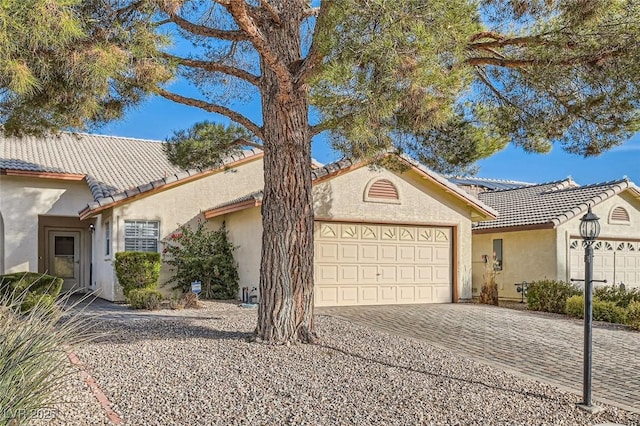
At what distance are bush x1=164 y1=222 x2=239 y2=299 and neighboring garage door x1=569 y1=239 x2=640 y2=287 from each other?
1126 cm

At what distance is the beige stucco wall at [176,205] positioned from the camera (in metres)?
16.4

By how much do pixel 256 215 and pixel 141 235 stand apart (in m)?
3.93

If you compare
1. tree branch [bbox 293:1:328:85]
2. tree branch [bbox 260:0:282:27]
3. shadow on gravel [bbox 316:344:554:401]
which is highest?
tree branch [bbox 260:0:282:27]

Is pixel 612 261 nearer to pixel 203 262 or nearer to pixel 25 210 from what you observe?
pixel 203 262

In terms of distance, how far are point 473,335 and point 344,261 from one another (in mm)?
5461

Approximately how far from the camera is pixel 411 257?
16703 millimetres

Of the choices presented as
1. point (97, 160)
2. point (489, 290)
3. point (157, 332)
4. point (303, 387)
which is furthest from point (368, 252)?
point (97, 160)

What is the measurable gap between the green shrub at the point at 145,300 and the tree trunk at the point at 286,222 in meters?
5.86

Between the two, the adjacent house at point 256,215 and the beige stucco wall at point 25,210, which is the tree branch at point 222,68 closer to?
the adjacent house at point 256,215

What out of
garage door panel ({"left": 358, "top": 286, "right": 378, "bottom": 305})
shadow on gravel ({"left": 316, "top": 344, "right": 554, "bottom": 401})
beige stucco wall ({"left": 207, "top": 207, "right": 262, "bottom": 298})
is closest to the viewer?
shadow on gravel ({"left": 316, "top": 344, "right": 554, "bottom": 401})

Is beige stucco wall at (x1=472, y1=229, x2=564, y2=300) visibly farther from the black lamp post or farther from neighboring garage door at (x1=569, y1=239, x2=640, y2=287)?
the black lamp post

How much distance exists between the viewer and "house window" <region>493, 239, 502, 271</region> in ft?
64.3

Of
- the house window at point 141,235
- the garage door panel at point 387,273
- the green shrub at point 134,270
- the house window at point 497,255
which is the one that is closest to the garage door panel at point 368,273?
the garage door panel at point 387,273

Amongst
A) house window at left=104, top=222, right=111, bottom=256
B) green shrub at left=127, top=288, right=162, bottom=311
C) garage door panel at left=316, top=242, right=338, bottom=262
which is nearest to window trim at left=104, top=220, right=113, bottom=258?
house window at left=104, top=222, right=111, bottom=256
